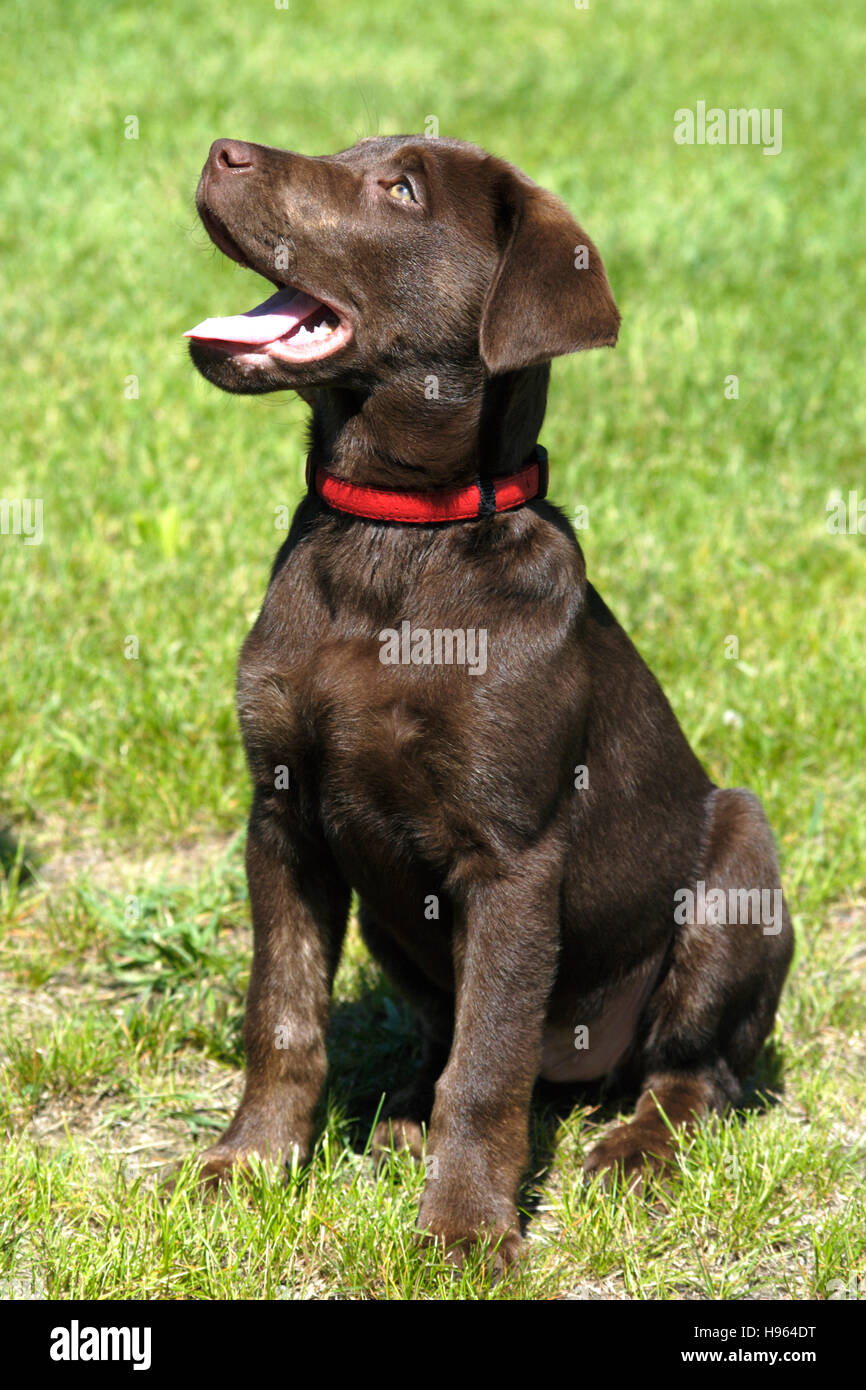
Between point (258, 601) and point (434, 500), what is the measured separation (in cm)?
209

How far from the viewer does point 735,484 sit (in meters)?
5.79

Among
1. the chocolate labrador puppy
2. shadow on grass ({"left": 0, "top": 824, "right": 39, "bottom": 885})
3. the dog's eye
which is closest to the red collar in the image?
the chocolate labrador puppy

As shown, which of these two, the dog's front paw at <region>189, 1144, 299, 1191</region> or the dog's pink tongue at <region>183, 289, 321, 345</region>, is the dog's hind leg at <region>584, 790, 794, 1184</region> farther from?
the dog's pink tongue at <region>183, 289, 321, 345</region>

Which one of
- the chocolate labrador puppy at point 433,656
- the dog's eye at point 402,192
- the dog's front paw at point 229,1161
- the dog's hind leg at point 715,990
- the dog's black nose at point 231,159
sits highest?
the dog's black nose at point 231,159

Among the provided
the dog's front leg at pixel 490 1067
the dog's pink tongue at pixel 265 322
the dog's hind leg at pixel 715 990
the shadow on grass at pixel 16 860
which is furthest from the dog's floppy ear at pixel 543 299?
the shadow on grass at pixel 16 860

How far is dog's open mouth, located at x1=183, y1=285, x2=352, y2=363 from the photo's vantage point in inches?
104

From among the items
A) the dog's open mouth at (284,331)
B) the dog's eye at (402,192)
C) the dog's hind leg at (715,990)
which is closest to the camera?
→ the dog's open mouth at (284,331)

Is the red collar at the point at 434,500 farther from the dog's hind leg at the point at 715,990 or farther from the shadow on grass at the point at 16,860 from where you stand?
the shadow on grass at the point at 16,860

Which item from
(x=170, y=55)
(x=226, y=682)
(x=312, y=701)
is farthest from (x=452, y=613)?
(x=170, y=55)

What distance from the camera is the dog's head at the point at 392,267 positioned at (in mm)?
2594

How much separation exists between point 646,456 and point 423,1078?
3428 millimetres

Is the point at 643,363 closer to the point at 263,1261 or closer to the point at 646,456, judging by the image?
the point at 646,456

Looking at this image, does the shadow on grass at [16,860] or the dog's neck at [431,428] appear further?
the shadow on grass at [16,860]

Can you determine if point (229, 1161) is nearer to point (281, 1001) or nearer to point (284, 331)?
point (281, 1001)
